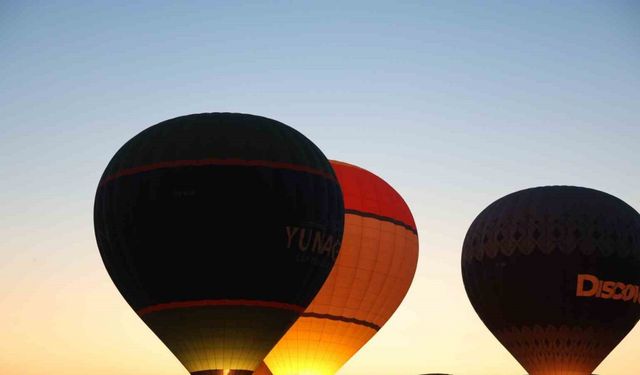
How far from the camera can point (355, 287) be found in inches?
1681

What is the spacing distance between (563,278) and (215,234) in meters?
14.1

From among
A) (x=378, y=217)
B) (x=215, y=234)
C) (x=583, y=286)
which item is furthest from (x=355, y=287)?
(x=215, y=234)

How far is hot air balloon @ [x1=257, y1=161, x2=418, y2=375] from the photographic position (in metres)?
42.2

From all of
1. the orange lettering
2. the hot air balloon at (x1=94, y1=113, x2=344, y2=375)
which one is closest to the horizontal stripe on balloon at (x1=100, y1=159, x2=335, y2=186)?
the hot air balloon at (x1=94, y1=113, x2=344, y2=375)

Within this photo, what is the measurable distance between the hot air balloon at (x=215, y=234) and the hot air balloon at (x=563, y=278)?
1036 cm

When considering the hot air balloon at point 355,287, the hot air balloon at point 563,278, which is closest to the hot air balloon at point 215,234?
the hot air balloon at point 355,287

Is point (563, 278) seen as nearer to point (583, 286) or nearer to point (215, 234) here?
point (583, 286)

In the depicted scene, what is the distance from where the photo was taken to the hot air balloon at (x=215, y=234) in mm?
A: 33938

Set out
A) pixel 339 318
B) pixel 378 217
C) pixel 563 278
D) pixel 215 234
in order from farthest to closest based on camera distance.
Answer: pixel 378 217, pixel 563 278, pixel 339 318, pixel 215 234

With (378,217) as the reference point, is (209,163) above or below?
below

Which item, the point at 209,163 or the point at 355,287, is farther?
the point at 355,287

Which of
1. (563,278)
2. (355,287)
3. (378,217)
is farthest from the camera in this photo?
(378,217)

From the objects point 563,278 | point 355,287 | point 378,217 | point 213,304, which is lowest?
point 213,304

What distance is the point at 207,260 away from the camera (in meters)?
33.9
